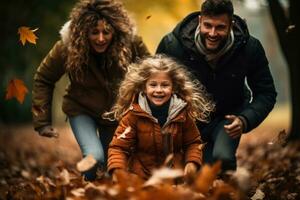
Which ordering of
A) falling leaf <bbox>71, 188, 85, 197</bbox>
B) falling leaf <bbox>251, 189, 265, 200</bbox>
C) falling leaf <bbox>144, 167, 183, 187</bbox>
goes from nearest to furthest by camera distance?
falling leaf <bbox>144, 167, 183, 187</bbox> < falling leaf <bbox>71, 188, 85, 197</bbox> < falling leaf <bbox>251, 189, 265, 200</bbox>

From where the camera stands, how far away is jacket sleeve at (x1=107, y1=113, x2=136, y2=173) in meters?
4.84

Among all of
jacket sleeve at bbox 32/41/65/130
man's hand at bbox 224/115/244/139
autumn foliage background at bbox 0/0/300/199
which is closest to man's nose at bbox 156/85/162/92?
man's hand at bbox 224/115/244/139

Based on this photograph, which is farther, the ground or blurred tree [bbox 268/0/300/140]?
blurred tree [bbox 268/0/300/140]

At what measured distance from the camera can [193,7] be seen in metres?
14.7

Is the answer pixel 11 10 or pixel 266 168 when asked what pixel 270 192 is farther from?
pixel 11 10

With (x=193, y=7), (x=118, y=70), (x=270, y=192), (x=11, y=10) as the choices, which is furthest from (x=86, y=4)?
(x=11, y=10)

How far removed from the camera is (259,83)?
5.88 metres

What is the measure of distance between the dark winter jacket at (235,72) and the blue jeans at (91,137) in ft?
3.53

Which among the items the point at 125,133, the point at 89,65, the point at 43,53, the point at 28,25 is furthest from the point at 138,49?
the point at 43,53

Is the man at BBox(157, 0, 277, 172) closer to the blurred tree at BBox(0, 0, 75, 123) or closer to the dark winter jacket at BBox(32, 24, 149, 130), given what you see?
the dark winter jacket at BBox(32, 24, 149, 130)

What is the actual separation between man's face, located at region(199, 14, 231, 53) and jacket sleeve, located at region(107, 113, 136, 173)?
115 cm

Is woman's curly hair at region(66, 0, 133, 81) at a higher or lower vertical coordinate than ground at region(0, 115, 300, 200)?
higher

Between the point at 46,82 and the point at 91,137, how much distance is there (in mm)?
1029

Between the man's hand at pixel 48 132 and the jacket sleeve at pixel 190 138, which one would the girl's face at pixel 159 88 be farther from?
the man's hand at pixel 48 132
